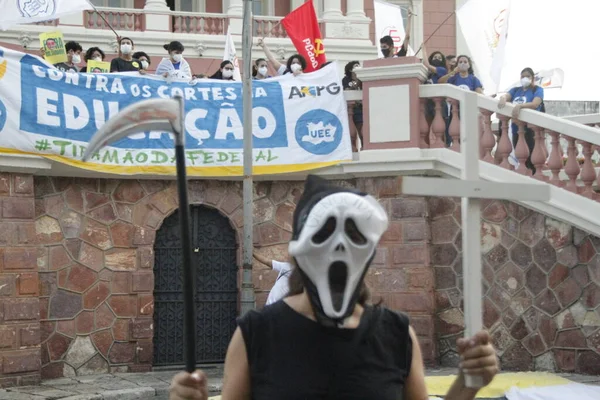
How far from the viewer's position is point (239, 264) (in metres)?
13.4

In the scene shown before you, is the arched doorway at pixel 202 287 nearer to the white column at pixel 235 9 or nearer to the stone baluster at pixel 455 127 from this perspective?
the stone baluster at pixel 455 127

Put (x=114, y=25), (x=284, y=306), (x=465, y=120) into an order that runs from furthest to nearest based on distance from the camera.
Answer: (x=114, y=25)
(x=465, y=120)
(x=284, y=306)

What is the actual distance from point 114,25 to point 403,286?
15.7m

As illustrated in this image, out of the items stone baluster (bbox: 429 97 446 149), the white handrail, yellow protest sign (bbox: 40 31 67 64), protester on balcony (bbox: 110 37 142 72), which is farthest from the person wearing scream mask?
protester on balcony (bbox: 110 37 142 72)

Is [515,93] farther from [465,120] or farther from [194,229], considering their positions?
[465,120]

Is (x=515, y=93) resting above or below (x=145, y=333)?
above

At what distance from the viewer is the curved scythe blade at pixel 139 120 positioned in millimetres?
3363

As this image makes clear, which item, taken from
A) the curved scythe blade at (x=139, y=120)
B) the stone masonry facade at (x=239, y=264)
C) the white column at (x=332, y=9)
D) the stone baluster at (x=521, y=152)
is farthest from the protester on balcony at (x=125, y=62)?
the white column at (x=332, y=9)

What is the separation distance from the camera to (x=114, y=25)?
86.5ft

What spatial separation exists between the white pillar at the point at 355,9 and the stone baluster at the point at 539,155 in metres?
16.3

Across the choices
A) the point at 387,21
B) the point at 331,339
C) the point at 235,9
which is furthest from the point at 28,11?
the point at 235,9

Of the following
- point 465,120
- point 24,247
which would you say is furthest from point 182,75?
point 465,120

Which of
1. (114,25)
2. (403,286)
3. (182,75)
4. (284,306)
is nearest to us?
(284,306)

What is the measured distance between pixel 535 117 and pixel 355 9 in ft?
54.0
